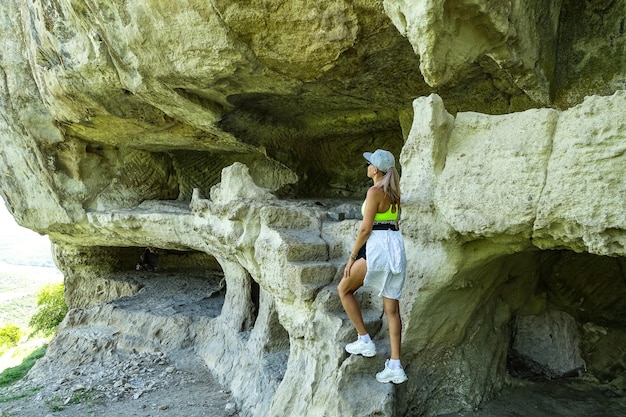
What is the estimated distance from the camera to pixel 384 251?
269cm

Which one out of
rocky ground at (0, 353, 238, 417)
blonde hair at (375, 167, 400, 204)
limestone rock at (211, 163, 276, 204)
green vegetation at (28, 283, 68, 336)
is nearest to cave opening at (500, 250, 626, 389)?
blonde hair at (375, 167, 400, 204)

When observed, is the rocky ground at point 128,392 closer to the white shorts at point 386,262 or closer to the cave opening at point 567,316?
the white shorts at point 386,262

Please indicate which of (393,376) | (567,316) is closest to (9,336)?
(393,376)

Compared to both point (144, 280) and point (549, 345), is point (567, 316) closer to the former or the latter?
point (549, 345)

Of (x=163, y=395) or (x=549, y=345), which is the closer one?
(x=549, y=345)

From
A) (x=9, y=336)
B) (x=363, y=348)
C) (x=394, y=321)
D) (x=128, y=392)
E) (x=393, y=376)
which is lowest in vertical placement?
(x=9, y=336)

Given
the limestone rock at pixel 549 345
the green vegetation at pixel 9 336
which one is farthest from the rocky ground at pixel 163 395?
the green vegetation at pixel 9 336

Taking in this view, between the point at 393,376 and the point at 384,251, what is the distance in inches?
28.7

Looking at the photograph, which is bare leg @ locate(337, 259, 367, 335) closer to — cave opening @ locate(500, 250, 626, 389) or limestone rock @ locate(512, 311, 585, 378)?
cave opening @ locate(500, 250, 626, 389)

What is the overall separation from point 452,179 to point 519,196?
40cm

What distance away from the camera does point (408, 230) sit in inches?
116

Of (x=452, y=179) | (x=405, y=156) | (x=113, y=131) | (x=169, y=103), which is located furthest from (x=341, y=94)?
(x=113, y=131)

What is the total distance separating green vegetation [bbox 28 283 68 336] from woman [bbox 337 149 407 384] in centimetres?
1247

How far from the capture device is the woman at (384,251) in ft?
8.85
